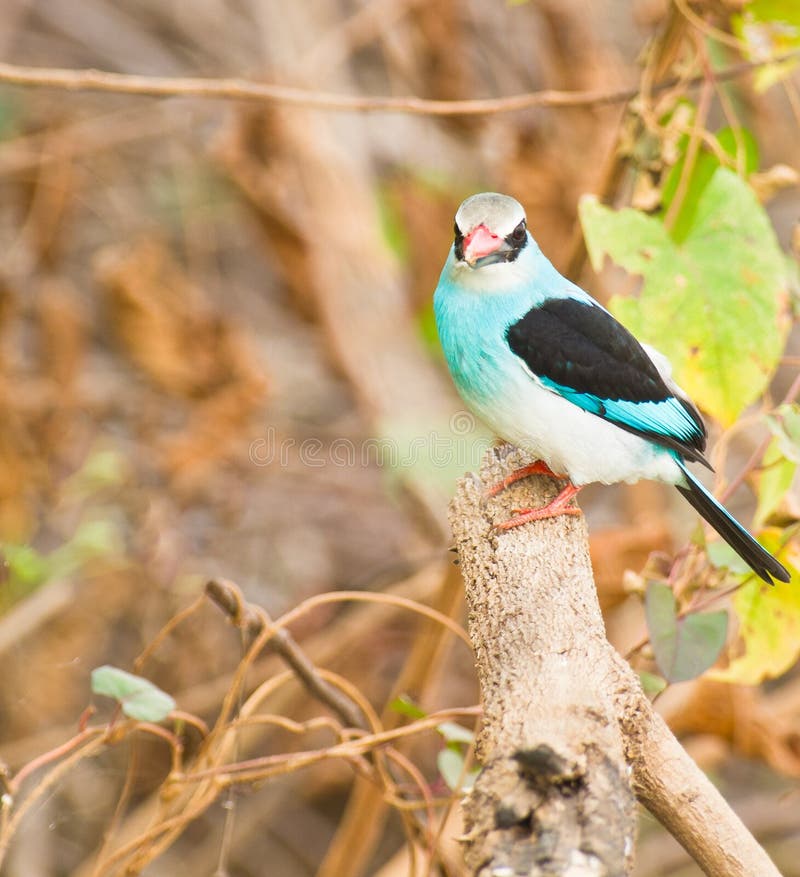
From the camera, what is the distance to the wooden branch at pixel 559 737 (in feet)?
4.13

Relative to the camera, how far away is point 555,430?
8.53 feet

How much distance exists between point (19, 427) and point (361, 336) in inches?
61.7

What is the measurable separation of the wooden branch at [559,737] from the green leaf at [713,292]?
0.58 metres

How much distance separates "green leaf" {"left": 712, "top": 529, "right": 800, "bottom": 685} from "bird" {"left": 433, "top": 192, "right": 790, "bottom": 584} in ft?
0.55

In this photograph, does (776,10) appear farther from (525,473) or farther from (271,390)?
(271,390)

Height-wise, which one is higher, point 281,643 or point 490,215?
point 490,215

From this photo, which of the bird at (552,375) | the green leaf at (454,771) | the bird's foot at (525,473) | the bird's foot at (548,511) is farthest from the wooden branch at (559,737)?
the green leaf at (454,771)

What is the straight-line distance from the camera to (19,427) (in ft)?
13.9

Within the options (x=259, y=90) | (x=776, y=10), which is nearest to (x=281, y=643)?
(x=259, y=90)

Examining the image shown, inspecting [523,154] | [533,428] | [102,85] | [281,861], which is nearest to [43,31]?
[523,154]

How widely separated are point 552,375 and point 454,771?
3.16 ft

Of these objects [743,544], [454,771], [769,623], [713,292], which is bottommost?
[454,771]

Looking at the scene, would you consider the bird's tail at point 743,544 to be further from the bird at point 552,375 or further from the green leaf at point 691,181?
the green leaf at point 691,181

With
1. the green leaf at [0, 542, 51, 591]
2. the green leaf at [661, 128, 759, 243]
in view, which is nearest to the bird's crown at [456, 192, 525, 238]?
the green leaf at [661, 128, 759, 243]
